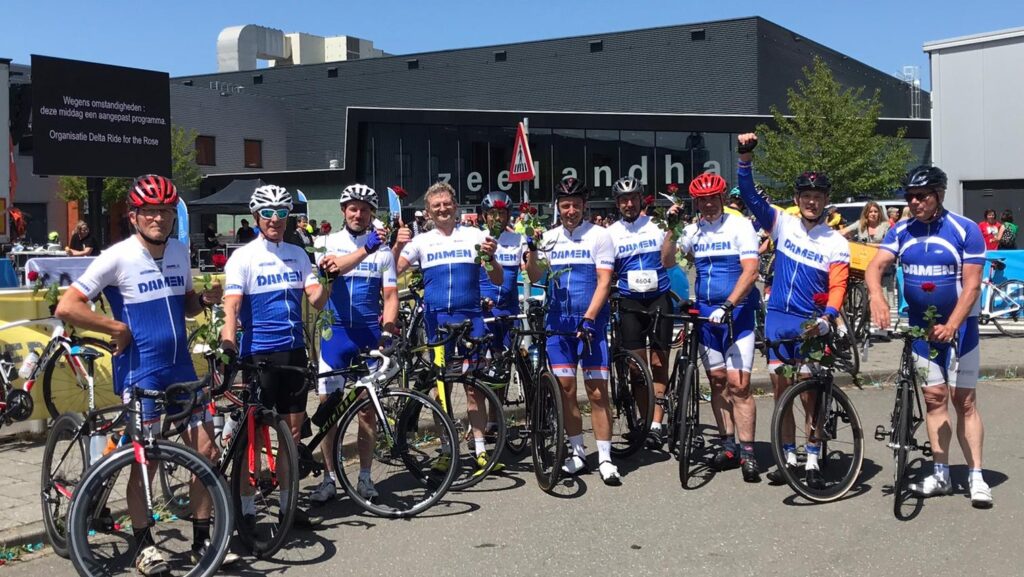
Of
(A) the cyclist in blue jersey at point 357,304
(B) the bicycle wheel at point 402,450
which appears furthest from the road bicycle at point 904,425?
(A) the cyclist in blue jersey at point 357,304

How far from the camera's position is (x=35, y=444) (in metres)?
8.10

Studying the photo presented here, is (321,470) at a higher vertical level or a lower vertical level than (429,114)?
lower

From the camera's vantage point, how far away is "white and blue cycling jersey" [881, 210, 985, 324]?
20.2 ft

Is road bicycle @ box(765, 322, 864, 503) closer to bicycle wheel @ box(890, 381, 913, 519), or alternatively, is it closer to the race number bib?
bicycle wheel @ box(890, 381, 913, 519)

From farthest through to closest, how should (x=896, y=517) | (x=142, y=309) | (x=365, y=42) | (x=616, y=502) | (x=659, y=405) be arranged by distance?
(x=365, y=42), (x=659, y=405), (x=616, y=502), (x=896, y=517), (x=142, y=309)

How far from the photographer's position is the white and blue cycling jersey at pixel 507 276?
27.5ft

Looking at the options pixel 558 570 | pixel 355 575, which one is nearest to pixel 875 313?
pixel 558 570

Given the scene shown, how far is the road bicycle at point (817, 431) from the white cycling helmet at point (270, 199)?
3.24 metres

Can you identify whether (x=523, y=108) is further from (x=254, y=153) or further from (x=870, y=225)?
(x=870, y=225)

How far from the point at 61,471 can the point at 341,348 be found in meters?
1.82

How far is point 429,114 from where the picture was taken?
4166cm

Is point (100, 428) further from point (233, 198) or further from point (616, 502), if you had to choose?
point (233, 198)

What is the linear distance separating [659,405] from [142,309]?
14.3 feet

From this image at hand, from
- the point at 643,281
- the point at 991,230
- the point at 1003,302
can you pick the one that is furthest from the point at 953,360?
the point at 991,230
